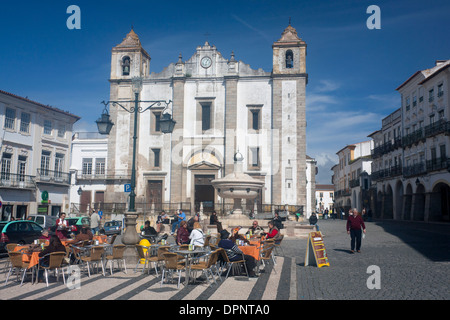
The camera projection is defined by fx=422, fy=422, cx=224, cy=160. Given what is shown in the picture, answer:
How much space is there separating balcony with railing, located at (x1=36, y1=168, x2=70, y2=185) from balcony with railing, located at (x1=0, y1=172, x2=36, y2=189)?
667mm

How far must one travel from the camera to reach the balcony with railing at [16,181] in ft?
95.9

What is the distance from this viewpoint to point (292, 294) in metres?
7.79

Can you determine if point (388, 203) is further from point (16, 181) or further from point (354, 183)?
point (16, 181)

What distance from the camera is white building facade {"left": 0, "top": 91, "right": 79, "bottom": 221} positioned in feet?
97.1

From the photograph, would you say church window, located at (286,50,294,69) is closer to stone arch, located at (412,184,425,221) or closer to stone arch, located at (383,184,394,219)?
stone arch, located at (412,184,425,221)

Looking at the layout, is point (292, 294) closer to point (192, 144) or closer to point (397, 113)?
point (192, 144)

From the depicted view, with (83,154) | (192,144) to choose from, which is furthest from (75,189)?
(192,144)

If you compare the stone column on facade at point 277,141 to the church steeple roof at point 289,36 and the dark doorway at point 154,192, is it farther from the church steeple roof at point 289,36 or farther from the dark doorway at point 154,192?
the dark doorway at point 154,192

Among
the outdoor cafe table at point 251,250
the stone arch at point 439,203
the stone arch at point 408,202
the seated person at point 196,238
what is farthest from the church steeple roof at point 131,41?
the outdoor cafe table at point 251,250

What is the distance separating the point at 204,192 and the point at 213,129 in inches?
219

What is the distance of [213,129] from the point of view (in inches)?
1444

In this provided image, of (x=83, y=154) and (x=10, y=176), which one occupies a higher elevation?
(x=83, y=154)
